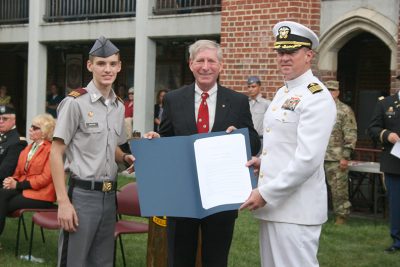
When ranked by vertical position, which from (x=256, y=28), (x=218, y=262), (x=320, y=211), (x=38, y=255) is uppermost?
(x=256, y=28)

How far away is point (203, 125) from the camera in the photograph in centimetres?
433

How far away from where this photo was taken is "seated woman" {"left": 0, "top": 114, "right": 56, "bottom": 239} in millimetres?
7336

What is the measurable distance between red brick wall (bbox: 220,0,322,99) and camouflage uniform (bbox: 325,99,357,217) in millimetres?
1764

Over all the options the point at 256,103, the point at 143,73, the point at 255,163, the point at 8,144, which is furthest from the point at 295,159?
the point at 143,73

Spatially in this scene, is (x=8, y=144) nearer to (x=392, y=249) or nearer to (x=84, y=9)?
(x=392, y=249)

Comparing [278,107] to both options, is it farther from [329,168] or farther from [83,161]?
[329,168]

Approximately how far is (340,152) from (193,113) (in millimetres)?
5429

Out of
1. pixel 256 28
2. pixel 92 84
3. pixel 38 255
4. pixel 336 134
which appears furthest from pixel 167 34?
pixel 92 84

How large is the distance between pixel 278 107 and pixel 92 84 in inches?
50.6

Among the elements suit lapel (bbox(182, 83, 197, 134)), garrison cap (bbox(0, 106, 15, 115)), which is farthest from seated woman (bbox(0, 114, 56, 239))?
suit lapel (bbox(182, 83, 197, 134))

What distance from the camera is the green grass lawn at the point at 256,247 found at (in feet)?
23.7

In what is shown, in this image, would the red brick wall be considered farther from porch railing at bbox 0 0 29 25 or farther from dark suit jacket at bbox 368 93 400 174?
porch railing at bbox 0 0 29 25

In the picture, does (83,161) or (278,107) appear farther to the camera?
(83,161)

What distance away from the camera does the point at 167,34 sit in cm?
1353
